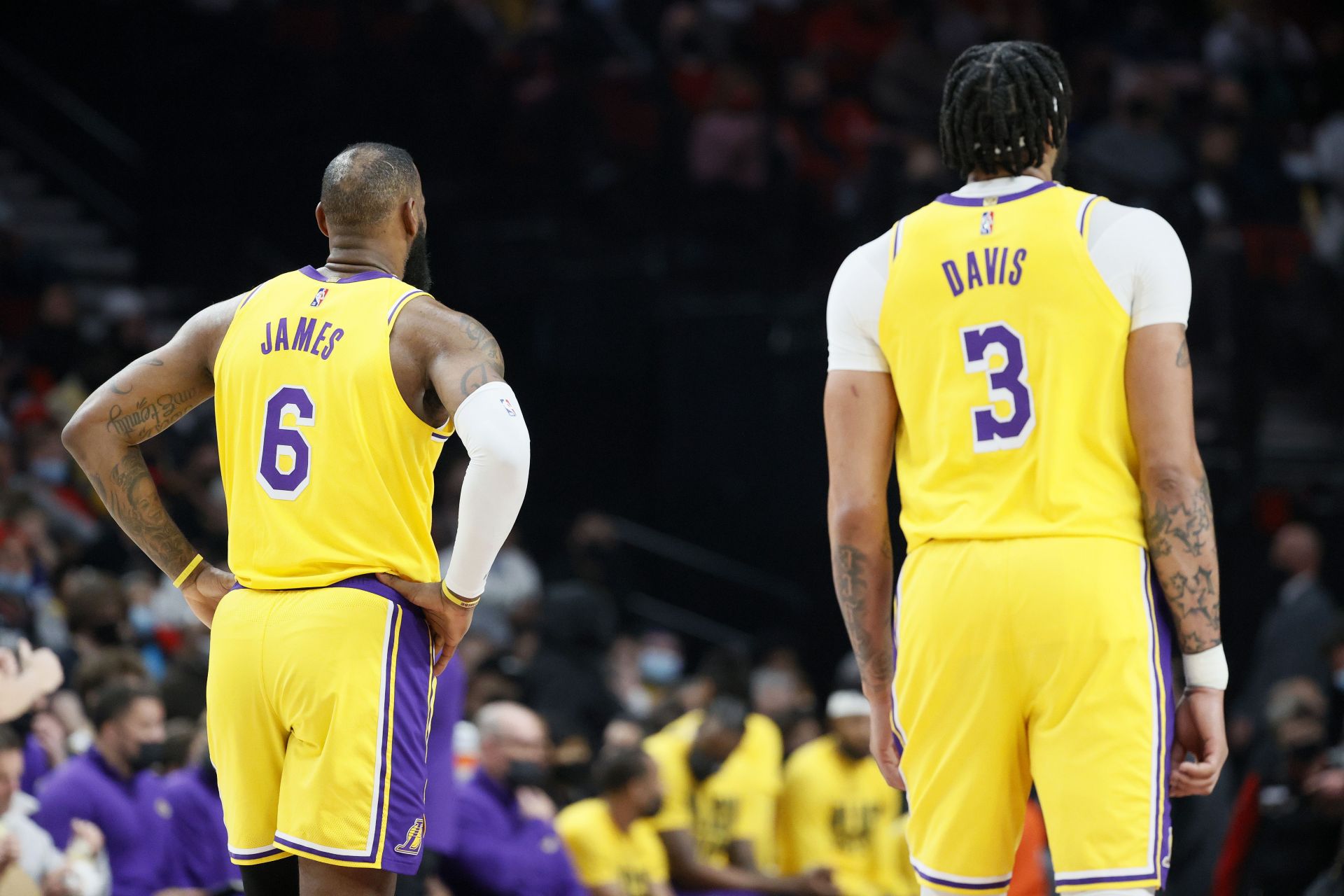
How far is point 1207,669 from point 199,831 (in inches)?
181

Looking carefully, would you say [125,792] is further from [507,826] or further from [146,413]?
[146,413]

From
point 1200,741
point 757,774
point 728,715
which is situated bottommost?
point 757,774

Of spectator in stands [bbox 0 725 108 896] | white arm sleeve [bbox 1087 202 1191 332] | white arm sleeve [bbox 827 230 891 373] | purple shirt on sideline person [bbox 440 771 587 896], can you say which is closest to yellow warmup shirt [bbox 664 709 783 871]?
purple shirt on sideline person [bbox 440 771 587 896]

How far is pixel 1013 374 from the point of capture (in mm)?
3299

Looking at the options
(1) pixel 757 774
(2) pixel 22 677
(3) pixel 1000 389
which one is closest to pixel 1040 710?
(3) pixel 1000 389

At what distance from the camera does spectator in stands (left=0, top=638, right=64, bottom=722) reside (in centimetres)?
556

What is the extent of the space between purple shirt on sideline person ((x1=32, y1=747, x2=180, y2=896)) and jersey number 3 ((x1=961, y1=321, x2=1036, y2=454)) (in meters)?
4.32

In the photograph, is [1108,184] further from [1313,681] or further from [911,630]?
[911,630]

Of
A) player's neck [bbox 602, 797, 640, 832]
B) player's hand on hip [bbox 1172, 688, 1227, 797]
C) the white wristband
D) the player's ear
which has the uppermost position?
the player's ear

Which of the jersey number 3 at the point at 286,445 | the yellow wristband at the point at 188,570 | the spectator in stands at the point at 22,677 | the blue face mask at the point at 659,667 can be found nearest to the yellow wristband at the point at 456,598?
the jersey number 3 at the point at 286,445

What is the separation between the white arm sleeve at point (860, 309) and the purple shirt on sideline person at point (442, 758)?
2452mm

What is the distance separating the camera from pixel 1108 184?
36.9 ft

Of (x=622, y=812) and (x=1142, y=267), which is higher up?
(x=1142, y=267)

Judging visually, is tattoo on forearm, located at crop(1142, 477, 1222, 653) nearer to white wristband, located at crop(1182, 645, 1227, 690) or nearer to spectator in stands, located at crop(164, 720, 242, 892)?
white wristband, located at crop(1182, 645, 1227, 690)
